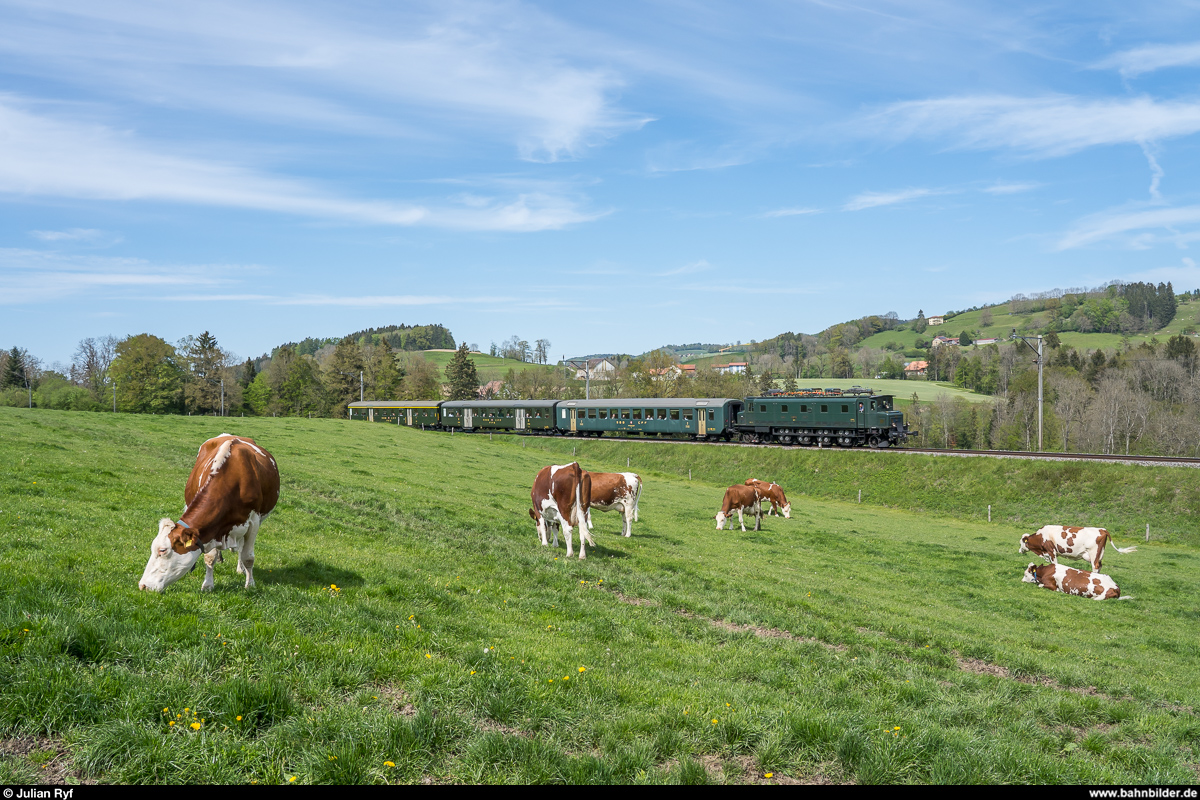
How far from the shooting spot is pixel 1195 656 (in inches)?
506

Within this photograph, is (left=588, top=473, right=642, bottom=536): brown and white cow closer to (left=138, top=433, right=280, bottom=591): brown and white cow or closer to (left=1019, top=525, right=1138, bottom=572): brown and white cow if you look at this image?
(left=138, top=433, right=280, bottom=591): brown and white cow

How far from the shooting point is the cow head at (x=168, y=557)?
741 cm

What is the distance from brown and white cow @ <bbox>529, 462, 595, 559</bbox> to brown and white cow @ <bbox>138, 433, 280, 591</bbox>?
664cm

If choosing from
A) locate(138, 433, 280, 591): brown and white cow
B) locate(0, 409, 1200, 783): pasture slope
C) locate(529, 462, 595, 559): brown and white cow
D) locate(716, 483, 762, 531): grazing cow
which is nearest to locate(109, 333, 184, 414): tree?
locate(0, 409, 1200, 783): pasture slope

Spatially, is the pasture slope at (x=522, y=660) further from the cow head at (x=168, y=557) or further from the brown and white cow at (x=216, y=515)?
the brown and white cow at (x=216, y=515)

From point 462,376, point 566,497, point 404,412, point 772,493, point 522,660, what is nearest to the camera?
point 522,660

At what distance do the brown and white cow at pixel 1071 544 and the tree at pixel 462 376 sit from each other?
284 feet

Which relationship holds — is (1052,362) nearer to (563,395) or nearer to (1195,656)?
(563,395)

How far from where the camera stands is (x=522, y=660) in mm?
7145

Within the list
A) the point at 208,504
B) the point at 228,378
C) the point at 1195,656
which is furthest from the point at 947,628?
the point at 228,378

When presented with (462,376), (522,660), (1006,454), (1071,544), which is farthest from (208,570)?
(462,376)

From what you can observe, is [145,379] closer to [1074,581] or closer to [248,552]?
[248,552]

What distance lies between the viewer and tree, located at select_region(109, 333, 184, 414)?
3543 inches

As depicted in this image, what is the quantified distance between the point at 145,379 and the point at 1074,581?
105 metres
